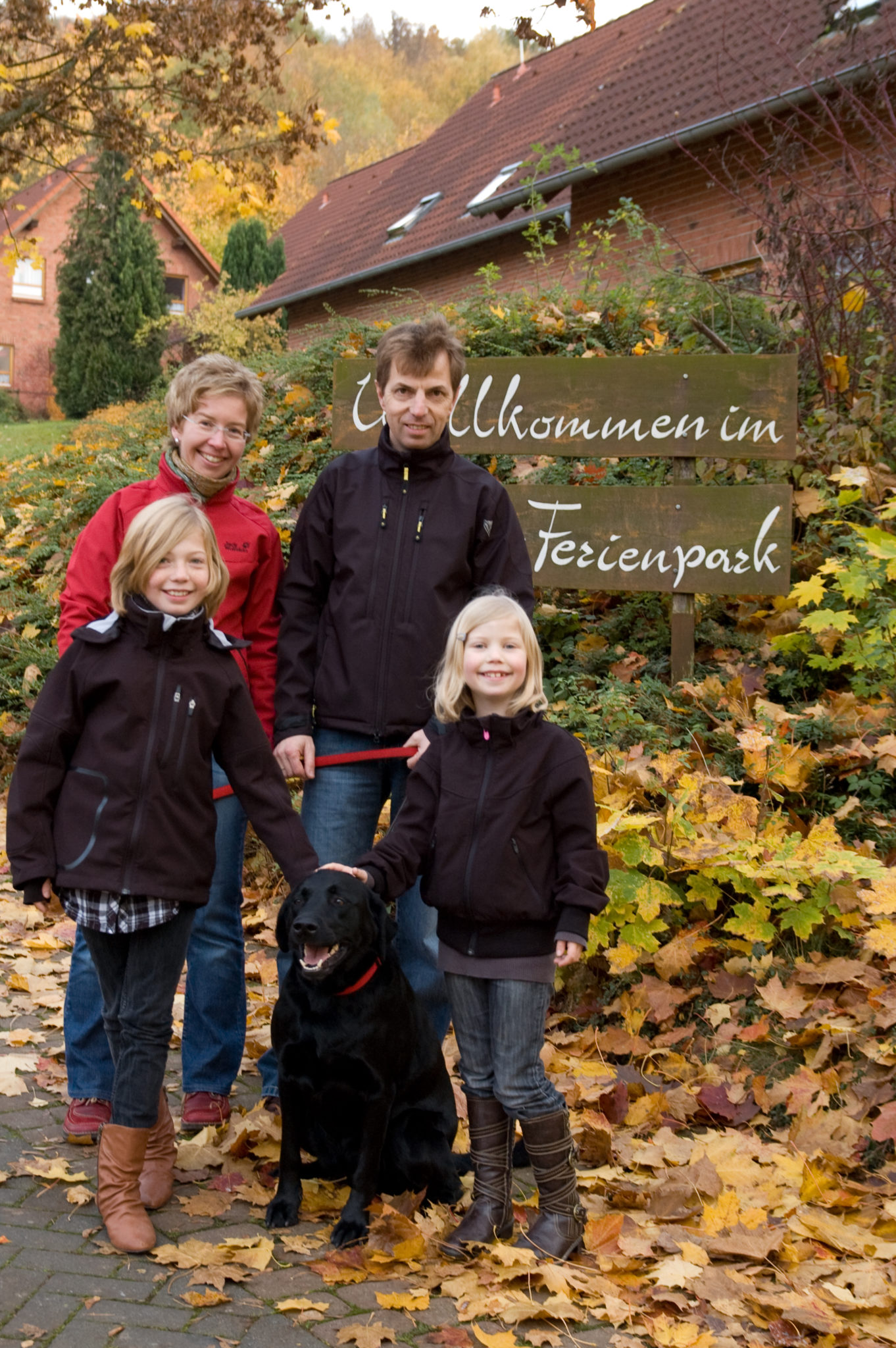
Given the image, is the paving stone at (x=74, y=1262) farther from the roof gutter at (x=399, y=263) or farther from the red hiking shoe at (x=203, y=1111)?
the roof gutter at (x=399, y=263)

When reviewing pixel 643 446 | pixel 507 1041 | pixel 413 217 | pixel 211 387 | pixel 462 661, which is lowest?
pixel 507 1041

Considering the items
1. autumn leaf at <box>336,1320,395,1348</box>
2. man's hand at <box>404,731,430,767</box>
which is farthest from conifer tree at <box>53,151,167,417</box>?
autumn leaf at <box>336,1320,395,1348</box>

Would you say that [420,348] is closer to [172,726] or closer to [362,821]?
[172,726]

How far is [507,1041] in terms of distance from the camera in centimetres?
287

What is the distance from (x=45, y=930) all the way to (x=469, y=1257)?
139 inches

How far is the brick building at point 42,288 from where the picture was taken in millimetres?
39188

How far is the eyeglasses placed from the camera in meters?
3.37

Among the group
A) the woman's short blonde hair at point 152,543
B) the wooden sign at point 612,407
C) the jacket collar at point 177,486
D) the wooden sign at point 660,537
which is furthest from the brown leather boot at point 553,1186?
the wooden sign at point 612,407

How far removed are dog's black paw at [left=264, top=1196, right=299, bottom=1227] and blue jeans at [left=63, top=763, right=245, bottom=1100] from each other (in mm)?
665

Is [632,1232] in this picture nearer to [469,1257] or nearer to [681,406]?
[469,1257]

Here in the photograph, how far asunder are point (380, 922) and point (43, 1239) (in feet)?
3.57

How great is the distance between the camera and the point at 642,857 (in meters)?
4.34

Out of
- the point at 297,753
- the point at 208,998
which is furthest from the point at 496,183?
the point at 208,998

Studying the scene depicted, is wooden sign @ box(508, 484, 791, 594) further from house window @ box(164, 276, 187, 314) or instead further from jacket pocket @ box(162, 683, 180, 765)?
house window @ box(164, 276, 187, 314)
